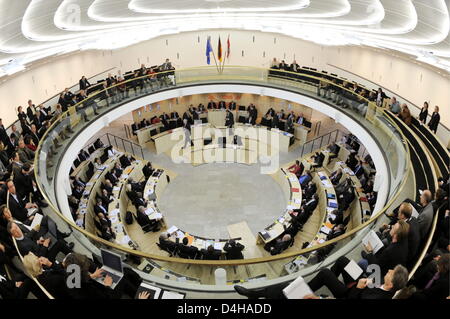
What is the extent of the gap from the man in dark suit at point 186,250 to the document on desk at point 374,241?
484 centimetres

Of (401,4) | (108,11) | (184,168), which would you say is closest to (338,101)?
(401,4)

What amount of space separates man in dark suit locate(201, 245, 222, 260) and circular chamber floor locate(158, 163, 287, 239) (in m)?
2.30

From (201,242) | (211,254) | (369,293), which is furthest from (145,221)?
(369,293)

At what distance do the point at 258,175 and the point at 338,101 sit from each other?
4928 mm

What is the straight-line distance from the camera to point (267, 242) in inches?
387

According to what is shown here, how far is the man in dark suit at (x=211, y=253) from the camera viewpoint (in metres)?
8.52

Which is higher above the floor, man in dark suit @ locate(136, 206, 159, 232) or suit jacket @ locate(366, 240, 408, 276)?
suit jacket @ locate(366, 240, 408, 276)

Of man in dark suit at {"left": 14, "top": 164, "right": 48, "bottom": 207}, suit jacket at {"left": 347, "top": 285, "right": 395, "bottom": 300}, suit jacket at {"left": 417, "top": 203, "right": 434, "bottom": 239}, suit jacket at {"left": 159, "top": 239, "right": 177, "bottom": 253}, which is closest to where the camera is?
suit jacket at {"left": 347, "top": 285, "right": 395, "bottom": 300}

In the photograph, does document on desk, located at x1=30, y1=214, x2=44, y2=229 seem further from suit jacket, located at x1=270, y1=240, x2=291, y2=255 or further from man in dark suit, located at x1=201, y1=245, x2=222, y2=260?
suit jacket, located at x1=270, y1=240, x2=291, y2=255

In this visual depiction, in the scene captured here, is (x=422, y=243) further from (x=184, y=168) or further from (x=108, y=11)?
(x=108, y=11)

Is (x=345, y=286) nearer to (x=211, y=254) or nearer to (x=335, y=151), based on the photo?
(x=211, y=254)

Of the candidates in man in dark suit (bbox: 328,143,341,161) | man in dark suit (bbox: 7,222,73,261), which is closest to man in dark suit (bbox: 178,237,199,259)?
man in dark suit (bbox: 7,222,73,261)

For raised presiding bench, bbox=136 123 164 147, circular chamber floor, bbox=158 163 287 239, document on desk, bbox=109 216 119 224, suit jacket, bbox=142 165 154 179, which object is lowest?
circular chamber floor, bbox=158 163 287 239

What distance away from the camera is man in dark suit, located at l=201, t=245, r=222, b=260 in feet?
28.0
